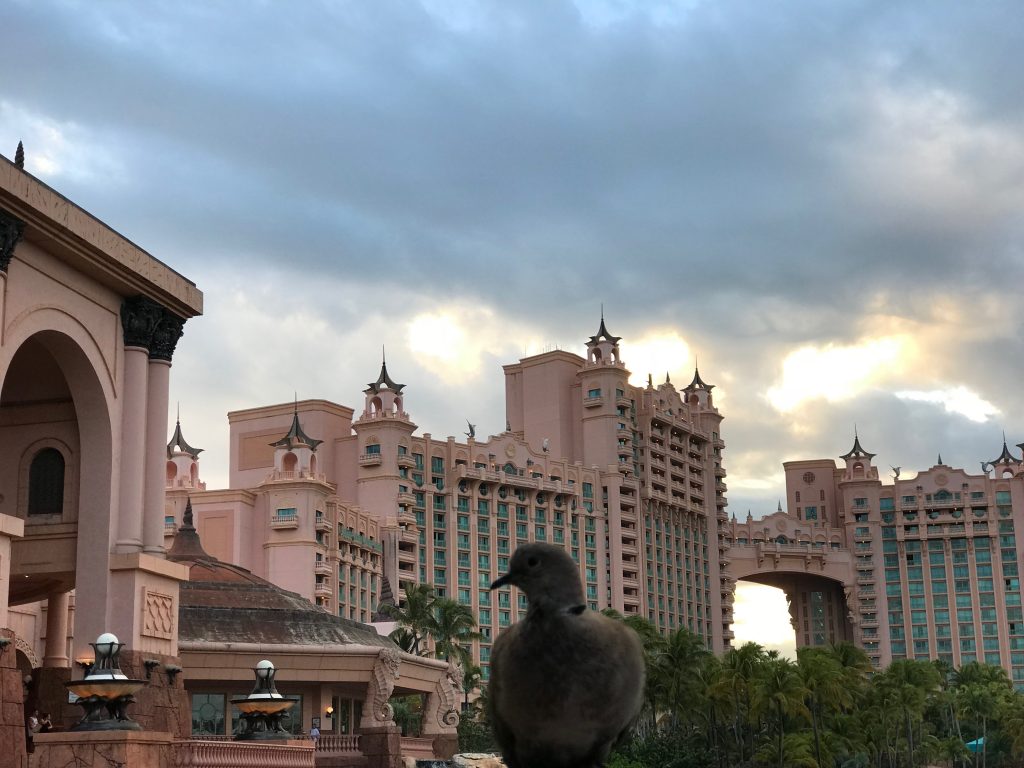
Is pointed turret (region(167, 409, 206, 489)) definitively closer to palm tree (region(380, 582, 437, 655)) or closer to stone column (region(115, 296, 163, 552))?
palm tree (region(380, 582, 437, 655))

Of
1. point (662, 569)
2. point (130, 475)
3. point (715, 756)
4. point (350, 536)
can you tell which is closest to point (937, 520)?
point (662, 569)

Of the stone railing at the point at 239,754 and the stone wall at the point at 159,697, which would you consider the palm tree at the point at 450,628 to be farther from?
the stone railing at the point at 239,754

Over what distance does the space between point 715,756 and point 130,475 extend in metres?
49.8

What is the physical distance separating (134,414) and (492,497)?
91.5 m

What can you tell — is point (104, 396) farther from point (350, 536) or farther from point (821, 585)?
point (821, 585)

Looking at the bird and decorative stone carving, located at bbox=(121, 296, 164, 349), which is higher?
decorative stone carving, located at bbox=(121, 296, 164, 349)

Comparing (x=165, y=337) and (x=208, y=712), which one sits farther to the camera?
(x=208, y=712)

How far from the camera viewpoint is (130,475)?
3397cm

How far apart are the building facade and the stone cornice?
12681 cm

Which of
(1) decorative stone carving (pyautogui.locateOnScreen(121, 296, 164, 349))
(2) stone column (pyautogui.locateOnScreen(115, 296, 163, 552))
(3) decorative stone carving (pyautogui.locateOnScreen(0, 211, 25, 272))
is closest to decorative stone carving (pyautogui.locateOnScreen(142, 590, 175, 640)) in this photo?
(2) stone column (pyautogui.locateOnScreen(115, 296, 163, 552))

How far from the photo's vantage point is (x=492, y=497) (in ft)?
411

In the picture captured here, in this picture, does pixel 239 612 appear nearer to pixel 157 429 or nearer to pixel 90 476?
pixel 157 429

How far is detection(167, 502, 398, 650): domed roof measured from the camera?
1880 inches

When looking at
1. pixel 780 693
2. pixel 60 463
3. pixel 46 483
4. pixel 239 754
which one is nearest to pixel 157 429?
pixel 60 463
